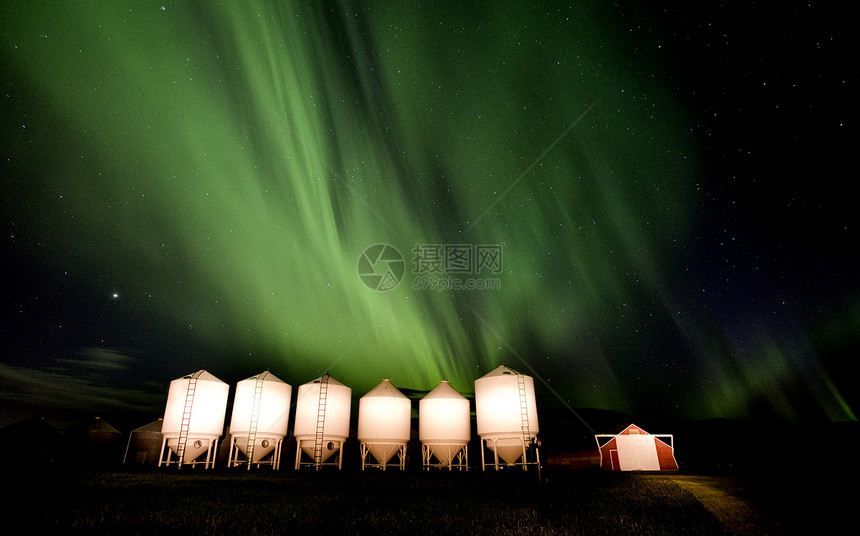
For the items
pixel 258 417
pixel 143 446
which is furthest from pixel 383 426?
pixel 143 446

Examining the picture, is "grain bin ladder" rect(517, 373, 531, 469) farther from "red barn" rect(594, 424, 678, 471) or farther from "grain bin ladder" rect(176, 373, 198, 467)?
"grain bin ladder" rect(176, 373, 198, 467)

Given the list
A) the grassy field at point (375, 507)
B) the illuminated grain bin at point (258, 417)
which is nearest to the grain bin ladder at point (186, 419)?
the illuminated grain bin at point (258, 417)

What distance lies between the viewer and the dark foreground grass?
11602 millimetres

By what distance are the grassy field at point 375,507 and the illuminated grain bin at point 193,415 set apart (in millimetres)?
10471

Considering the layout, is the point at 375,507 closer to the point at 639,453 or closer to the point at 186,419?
the point at 186,419

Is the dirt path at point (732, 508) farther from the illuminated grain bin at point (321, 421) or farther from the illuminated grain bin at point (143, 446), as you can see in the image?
the illuminated grain bin at point (143, 446)

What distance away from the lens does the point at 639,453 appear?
128ft

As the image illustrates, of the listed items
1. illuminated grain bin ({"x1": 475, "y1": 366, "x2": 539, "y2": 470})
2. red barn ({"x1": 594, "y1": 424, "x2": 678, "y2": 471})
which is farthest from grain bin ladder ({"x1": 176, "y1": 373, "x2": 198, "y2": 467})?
red barn ({"x1": 594, "y1": 424, "x2": 678, "y2": 471})

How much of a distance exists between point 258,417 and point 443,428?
13885 mm

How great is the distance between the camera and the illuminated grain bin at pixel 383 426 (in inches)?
1312

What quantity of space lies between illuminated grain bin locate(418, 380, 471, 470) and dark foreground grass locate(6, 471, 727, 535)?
38.6 ft

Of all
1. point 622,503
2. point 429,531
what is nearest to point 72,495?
point 429,531

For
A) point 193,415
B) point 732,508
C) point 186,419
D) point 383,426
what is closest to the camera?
point 732,508

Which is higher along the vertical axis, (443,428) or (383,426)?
(383,426)
